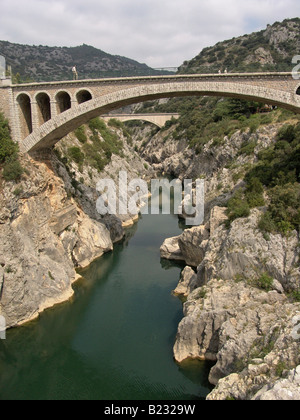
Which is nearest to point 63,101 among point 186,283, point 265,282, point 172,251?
point 172,251

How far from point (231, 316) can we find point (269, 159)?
37.6 feet

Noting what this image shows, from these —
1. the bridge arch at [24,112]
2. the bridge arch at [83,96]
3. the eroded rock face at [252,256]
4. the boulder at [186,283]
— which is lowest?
the boulder at [186,283]

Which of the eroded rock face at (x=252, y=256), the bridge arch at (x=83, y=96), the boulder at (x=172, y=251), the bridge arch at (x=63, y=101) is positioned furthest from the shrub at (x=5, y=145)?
the eroded rock face at (x=252, y=256)

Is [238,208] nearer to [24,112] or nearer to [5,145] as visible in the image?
[5,145]

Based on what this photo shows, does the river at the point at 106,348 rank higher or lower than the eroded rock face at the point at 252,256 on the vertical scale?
lower

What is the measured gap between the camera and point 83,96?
19172mm

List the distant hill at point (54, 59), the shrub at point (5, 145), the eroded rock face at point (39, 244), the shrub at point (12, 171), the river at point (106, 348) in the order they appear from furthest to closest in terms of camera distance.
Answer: the distant hill at point (54, 59) → the shrub at point (5, 145) → the shrub at point (12, 171) → the eroded rock face at point (39, 244) → the river at point (106, 348)

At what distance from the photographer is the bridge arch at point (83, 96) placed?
A: 18255 millimetres

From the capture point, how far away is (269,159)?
2048 cm

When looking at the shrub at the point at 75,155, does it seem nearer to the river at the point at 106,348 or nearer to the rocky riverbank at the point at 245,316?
the river at the point at 106,348

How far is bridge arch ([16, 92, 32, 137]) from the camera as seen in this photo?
19.4 m

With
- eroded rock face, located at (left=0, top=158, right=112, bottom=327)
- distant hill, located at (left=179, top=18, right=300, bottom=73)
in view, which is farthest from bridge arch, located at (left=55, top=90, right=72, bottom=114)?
distant hill, located at (left=179, top=18, right=300, bottom=73)
